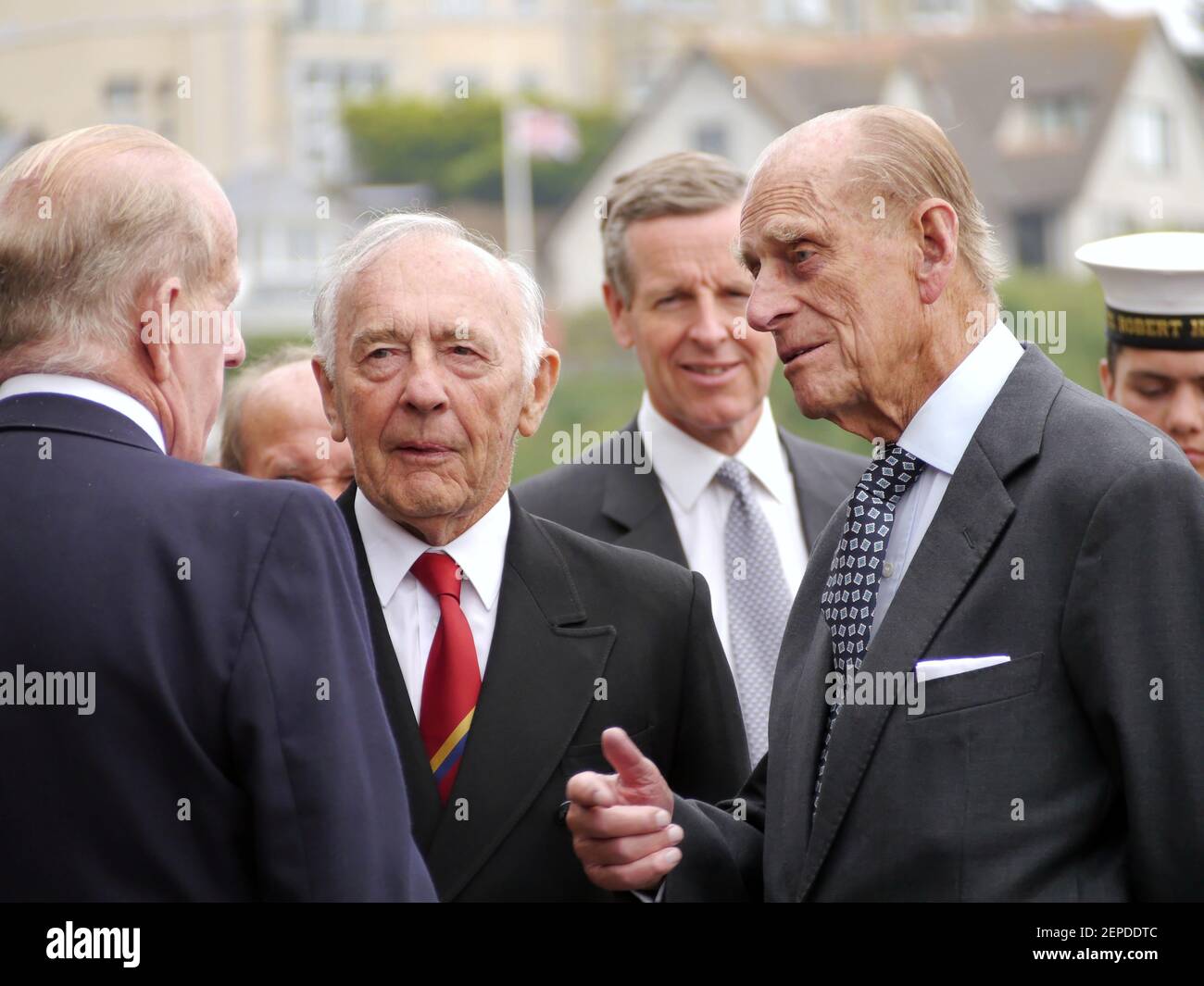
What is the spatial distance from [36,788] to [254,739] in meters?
0.33

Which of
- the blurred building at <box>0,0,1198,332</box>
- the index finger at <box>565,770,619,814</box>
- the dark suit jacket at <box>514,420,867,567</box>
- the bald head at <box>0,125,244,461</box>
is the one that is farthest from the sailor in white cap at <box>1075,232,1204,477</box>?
the blurred building at <box>0,0,1198,332</box>

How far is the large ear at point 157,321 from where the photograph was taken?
2.73 metres

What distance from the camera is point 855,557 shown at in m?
3.27

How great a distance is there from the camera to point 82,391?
8.85ft

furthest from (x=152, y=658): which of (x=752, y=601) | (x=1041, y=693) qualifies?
(x=752, y=601)

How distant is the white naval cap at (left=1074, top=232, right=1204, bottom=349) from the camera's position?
14.6ft

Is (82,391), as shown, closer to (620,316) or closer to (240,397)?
(240,397)

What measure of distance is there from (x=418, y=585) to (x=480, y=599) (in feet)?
0.42

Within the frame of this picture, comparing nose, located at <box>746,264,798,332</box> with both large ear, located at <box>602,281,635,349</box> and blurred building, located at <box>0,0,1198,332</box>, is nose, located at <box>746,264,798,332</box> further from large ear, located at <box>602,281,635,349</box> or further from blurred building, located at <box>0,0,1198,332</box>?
blurred building, located at <box>0,0,1198,332</box>

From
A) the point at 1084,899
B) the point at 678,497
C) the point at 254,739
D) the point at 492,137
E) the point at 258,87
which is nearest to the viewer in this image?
the point at 254,739

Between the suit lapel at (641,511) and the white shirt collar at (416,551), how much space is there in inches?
38.9

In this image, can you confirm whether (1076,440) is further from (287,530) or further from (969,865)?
(287,530)

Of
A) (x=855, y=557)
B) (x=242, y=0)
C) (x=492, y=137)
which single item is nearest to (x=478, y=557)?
(x=855, y=557)

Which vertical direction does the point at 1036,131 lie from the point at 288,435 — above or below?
above
